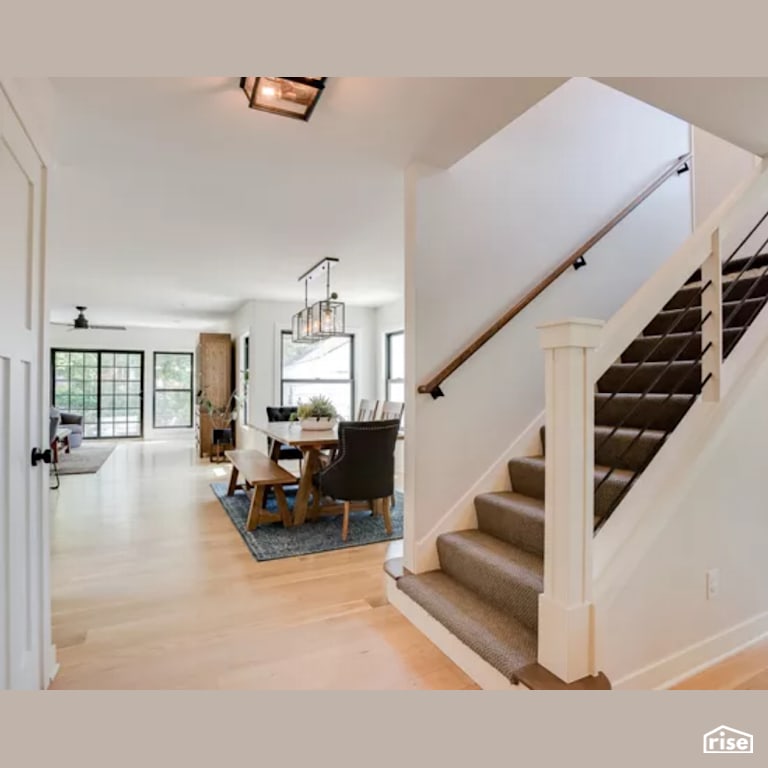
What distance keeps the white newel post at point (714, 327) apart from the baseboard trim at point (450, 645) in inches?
54.0

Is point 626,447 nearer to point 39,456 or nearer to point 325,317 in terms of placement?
point 39,456

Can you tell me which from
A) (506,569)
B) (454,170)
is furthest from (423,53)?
(506,569)

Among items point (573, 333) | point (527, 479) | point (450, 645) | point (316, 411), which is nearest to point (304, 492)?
point (316, 411)

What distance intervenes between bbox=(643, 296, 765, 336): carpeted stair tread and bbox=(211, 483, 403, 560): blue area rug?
2309mm

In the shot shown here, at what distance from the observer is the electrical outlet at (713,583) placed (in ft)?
5.90

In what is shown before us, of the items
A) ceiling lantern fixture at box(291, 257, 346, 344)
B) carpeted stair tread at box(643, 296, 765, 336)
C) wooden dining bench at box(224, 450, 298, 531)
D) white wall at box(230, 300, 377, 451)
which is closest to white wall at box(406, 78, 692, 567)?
carpeted stair tread at box(643, 296, 765, 336)

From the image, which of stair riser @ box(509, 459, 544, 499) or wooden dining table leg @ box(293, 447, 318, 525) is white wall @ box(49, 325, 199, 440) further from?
stair riser @ box(509, 459, 544, 499)

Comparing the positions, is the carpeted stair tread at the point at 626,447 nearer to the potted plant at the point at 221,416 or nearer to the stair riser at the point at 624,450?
the stair riser at the point at 624,450

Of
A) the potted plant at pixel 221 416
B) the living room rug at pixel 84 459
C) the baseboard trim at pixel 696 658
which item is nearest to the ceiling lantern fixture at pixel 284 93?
the baseboard trim at pixel 696 658

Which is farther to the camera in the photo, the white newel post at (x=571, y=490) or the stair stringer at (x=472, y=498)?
the stair stringer at (x=472, y=498)

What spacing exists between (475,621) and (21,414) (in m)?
1.80

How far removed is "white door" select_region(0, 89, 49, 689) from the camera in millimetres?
1317

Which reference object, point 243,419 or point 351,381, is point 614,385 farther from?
point 243,419

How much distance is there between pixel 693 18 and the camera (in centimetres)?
129
